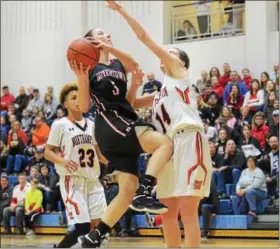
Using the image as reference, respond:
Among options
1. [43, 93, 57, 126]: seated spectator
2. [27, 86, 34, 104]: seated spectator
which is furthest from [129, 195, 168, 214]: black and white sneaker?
[27, 86, 34, 104]: seated spectator

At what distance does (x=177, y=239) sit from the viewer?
5.67 metres

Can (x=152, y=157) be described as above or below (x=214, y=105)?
below

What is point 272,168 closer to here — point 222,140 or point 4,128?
point 222,140

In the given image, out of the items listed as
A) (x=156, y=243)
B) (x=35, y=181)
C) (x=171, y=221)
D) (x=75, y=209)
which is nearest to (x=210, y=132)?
(x=156, y=243)

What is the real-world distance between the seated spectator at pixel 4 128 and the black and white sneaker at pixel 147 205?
12854mm

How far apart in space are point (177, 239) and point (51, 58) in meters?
15.4

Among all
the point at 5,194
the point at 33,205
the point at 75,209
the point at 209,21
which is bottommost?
the point at 33,205

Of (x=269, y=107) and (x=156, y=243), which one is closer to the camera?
(x=156, y=243)

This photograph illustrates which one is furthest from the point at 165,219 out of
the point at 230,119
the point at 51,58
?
the point at 51,58

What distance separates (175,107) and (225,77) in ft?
35.1

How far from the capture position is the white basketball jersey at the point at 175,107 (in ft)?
17.8

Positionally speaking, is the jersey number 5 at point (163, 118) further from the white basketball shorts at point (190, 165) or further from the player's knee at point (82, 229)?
the player's knee at point (82, 229)

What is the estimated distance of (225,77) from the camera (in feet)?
52.4

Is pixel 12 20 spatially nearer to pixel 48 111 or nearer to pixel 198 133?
pixel 48 111
